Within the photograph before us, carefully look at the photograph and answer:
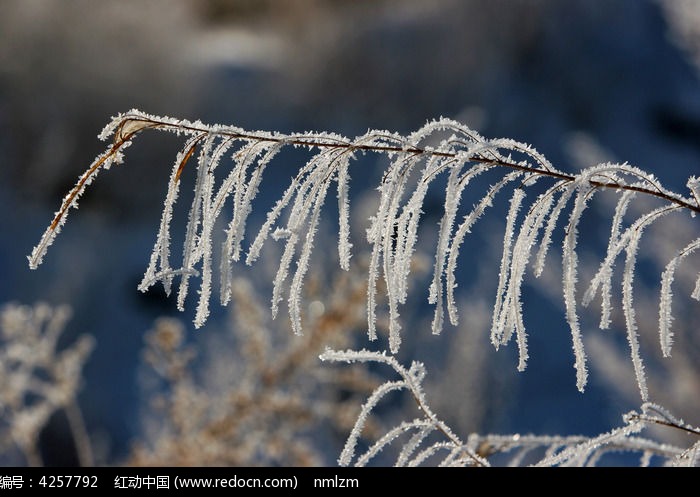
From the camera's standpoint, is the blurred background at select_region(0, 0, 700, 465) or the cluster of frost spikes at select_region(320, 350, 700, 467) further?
the blurred background at select_region(0, 0, 700, 465)

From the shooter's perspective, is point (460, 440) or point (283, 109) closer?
point (460, 440)

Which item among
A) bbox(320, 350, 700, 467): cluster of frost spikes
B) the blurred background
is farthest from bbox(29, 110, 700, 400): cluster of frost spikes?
the blurred background

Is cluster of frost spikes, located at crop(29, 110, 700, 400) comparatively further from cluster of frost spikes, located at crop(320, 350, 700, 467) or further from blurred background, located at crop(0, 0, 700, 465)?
blurred background, located at crop(0, 0, 700, 465)

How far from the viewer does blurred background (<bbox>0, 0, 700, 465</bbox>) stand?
8.59m

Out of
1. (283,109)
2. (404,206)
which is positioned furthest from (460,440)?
(283,109)

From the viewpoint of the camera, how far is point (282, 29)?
1290 cm

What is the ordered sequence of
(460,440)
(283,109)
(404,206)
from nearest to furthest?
(404,206), (460,440), (283,109)

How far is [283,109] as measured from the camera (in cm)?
1220

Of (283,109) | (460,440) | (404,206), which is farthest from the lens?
(283,109)

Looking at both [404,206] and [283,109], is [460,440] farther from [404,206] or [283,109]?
[283,109]

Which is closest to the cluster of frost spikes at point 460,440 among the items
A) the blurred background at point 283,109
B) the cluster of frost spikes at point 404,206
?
the cluster of frost spikes at point 404,206

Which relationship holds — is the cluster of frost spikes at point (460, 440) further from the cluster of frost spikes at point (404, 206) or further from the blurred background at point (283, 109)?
the blurred background at point (283, 109)

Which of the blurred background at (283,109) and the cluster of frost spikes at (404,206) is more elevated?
the blurred background at (283,109)

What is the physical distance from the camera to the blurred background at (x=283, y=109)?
859 cm
